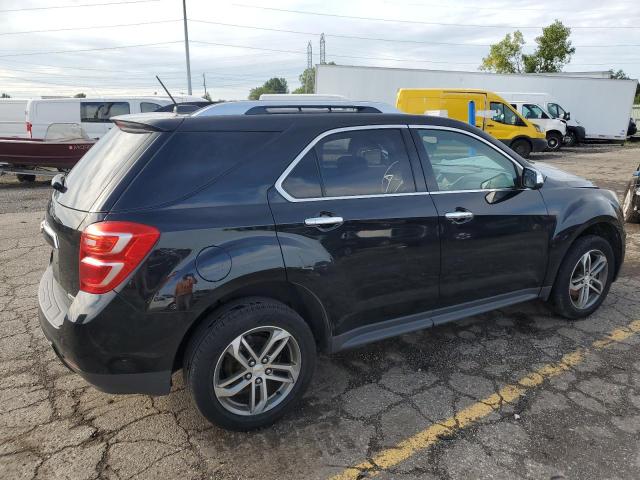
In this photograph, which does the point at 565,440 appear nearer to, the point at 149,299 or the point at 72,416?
the point at 149,299

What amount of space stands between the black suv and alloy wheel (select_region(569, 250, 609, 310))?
789 mm

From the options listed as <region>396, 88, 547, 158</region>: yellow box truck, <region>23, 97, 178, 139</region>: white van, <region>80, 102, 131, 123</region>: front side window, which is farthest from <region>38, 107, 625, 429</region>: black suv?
<region>23, 97, 178, 139</region>: white van

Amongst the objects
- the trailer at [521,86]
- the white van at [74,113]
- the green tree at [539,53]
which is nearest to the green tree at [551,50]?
the green tree at [539,53]

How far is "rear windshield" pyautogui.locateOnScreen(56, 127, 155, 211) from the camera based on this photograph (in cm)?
247

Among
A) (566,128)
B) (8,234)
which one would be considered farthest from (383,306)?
(566,128)

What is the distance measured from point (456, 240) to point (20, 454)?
269cm

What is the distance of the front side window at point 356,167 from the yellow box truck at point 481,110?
484 inches

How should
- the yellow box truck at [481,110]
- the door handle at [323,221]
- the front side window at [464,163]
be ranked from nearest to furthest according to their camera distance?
the door handle at [323,221] → the front side window at [464,163] → the yellow box truck at [481,110]

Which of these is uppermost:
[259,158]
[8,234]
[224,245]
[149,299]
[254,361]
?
[259,158]

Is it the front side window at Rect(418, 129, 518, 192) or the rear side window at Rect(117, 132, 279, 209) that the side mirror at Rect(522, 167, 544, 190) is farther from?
the rear side window at Rect(117, 132, 279, 209)

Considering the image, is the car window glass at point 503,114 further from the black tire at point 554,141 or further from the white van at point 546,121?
the black tire at point 554,141

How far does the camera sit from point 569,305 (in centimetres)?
401

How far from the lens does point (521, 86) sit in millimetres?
24266

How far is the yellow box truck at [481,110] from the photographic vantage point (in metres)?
15.7
